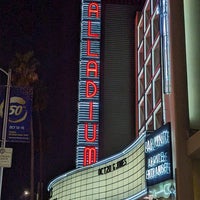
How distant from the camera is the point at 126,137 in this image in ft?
113

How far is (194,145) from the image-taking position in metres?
15.1

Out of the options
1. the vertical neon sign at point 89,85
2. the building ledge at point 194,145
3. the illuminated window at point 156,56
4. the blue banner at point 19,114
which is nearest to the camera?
Answer: the building ledge at point 194,145

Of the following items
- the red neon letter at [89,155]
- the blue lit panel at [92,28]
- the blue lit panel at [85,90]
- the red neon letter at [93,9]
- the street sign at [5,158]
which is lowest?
the street sign at [5,158]

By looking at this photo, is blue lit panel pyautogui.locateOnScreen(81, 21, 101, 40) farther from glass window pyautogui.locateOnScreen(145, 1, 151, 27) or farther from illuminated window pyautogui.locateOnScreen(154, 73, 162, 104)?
illuminated window pyautogui.locateOnScreen(154, 73, 162, 104)

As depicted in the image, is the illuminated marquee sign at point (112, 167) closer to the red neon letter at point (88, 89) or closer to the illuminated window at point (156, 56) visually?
the illuminated window at point (156, 56)

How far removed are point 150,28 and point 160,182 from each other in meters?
17.4

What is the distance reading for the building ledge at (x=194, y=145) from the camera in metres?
14.8

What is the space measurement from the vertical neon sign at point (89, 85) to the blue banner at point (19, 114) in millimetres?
14618

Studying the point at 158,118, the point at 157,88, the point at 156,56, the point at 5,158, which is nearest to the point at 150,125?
the point at 158,118

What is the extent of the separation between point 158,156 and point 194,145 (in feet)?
7.72

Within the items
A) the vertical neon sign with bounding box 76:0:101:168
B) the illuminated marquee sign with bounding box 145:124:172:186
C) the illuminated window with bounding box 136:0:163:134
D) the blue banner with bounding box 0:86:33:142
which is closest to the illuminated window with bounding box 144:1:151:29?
the illuminated window with bounding box 136:0:163:134

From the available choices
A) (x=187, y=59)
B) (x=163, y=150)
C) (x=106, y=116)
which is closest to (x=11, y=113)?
(x=163, y=150)

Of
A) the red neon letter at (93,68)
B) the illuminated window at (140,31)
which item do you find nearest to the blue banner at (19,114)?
the red neon letter at (93,68)

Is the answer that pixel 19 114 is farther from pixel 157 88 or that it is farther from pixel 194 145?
pixel 157 88
